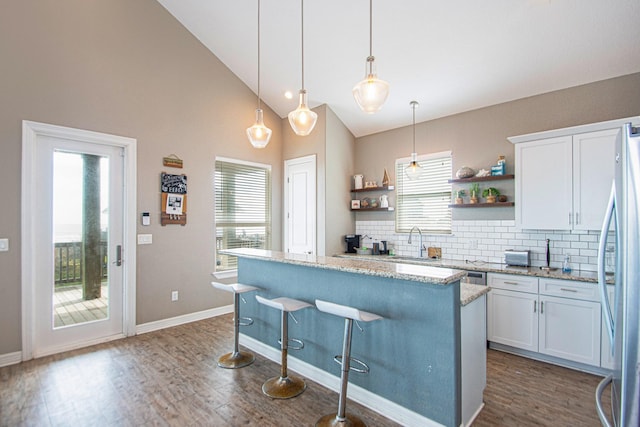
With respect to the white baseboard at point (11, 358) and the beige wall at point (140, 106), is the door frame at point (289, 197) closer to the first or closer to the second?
the beige wall at point (140, 106)

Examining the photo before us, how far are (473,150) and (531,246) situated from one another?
1439mm

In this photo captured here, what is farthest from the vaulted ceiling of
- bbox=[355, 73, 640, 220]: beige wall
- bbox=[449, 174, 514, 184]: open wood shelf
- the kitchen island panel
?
the kitchen island panel

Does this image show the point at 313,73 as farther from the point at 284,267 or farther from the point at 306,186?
the point at 284,267

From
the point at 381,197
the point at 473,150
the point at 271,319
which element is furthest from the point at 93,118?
the point at 473,150

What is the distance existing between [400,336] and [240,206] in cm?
368

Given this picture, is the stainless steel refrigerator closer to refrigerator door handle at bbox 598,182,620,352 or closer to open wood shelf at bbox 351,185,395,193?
refrigerator door handle at bbox 598,182,620,352

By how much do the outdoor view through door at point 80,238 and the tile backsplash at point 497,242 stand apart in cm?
399

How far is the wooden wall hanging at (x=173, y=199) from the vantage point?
4293 millimetres

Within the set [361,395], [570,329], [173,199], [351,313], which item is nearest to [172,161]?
[173,199]

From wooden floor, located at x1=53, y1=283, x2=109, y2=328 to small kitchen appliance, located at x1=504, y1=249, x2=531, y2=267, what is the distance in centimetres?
489

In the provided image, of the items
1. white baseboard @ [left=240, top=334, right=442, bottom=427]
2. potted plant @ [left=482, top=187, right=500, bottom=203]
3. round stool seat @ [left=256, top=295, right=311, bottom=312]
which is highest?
potted plant @ [left=482, top=187, right=500, bottom=203]

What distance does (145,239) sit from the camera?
163 inches

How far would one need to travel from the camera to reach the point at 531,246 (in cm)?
388

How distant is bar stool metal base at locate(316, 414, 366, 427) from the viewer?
2236mm
